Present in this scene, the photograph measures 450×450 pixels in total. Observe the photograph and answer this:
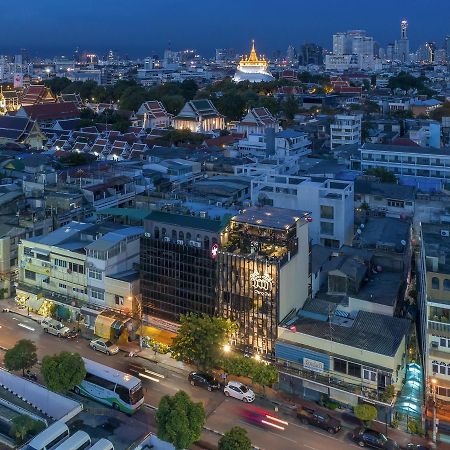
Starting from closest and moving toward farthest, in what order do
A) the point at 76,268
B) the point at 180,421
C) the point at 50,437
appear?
1. the point at 180,421
2. the point at 50,437
3. the point at 76,268

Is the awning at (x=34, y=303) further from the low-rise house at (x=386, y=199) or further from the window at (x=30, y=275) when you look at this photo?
the low-rise house at (x=386, y=199)

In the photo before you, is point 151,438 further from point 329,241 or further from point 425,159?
point 425,159

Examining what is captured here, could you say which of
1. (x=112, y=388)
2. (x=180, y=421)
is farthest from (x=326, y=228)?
(x=180, y=421)

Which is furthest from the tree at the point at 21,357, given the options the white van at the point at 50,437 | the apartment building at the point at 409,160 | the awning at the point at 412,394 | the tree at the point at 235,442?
the apartment building at the point at 409,160

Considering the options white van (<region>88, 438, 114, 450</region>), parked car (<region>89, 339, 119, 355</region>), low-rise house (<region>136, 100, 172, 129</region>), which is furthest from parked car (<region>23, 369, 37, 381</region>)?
low-rise house (<region>136, 100, 172, 129</region>)

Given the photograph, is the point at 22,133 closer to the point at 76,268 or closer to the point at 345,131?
the point at 345,131

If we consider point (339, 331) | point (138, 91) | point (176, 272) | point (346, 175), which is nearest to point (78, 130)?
point (138, 91)
